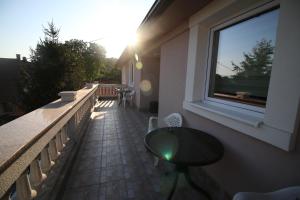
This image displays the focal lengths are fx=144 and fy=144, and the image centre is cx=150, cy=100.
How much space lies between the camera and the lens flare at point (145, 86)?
584 cm

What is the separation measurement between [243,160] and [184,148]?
56cm

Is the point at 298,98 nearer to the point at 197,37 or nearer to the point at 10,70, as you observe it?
the point at 197,37

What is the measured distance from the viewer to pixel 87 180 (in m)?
1.96

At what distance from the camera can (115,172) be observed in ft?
7.03

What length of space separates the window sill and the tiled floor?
100 cm

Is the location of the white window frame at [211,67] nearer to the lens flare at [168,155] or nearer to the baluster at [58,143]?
the lens flare at [168,155]

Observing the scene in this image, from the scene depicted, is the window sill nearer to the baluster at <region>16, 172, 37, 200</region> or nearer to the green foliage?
the baluster at <region>16, 172, 37, 200</region>

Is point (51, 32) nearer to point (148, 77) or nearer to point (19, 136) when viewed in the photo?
point (148, 77)

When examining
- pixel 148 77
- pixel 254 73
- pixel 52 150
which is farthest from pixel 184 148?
pixel 148 77

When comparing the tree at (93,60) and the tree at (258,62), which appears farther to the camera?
the tree at (93,60)

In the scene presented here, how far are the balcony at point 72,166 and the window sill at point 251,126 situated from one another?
888 mm

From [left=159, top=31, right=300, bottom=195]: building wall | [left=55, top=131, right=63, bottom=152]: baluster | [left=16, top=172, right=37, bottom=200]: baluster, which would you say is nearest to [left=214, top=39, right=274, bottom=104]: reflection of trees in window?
[left=159, top=31, right=300, bottom=195]: building wall

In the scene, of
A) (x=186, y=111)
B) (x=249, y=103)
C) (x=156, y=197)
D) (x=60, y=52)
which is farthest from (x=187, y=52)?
(x=60, y=52)

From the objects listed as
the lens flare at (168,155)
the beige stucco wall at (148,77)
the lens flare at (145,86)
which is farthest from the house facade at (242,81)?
the lens flare at (145,86)
